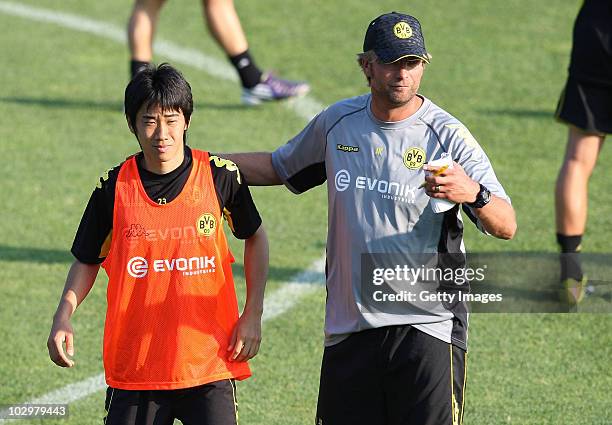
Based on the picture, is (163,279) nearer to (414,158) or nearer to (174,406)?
(174,406)

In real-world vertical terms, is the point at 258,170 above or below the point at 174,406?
above

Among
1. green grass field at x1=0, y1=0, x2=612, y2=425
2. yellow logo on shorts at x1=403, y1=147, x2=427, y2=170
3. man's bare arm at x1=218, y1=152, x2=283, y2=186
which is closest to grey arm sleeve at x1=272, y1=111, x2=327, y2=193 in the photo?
man's bare arm at x1=218, y1=152, x2=283, y2=186

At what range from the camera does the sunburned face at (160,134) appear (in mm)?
4473

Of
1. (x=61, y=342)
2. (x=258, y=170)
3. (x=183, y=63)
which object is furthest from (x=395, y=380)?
(x=183, y=63)

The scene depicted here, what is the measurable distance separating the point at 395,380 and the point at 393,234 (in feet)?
1.70

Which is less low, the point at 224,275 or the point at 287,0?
the point at 287,0

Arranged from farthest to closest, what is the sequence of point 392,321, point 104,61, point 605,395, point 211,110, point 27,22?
1. point 27,22
2. point 104,61
3. point 211,110
4. point 605,395
5. point 392,321

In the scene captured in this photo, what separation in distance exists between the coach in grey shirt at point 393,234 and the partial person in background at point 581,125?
2.83 m

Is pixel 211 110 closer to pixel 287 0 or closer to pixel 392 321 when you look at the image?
pixel 287 0

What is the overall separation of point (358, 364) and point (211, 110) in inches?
246

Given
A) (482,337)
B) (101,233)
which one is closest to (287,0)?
(482,337)

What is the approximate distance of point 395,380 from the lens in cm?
452

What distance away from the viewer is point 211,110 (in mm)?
10570

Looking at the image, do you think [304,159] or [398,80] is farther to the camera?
[304,159]
